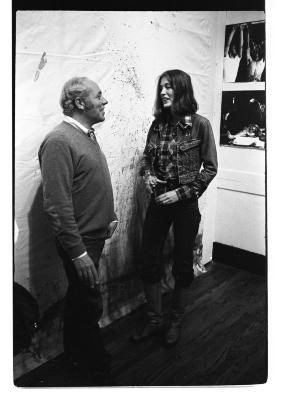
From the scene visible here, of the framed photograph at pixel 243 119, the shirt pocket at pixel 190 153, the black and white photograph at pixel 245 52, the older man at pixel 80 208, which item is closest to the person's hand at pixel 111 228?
the older man at pixel 80 208

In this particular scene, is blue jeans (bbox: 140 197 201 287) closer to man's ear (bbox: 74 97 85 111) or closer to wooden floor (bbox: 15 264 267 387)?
wooden floor (bbox: 15 264 267 387)

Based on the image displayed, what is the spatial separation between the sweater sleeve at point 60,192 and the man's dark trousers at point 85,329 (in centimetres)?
14

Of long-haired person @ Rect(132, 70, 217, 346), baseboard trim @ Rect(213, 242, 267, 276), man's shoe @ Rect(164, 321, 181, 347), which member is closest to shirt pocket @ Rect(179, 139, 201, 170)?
long-haired person @ Rect(132, 70, 217, 346)

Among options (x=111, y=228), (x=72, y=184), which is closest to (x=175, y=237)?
(x=111, y=228)

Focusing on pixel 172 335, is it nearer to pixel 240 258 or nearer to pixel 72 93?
pixel 240 258

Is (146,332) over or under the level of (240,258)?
under

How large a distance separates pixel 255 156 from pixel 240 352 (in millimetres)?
882

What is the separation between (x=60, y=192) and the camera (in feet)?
4.45

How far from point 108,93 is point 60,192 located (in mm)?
473

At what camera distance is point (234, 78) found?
1.65m

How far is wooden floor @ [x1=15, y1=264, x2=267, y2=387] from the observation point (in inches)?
60.4

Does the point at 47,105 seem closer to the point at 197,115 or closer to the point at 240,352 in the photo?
the point at 197,115

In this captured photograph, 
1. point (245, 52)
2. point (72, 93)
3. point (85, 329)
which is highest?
point (245, 52)

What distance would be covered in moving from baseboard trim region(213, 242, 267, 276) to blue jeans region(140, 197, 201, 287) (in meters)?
0.18
